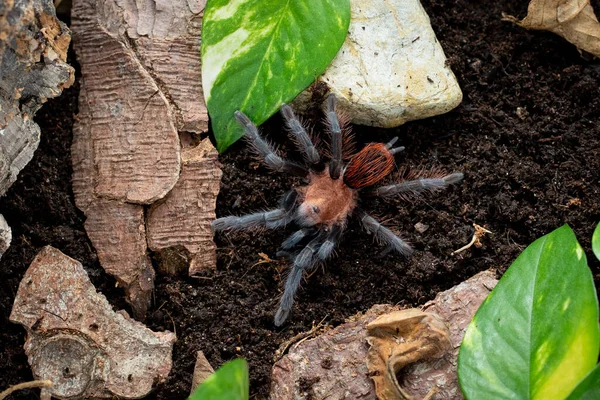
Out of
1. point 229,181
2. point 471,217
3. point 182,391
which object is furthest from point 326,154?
point 182,391

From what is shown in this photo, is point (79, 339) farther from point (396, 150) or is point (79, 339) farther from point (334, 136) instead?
point (396, 150)

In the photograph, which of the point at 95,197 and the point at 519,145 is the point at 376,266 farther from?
the point at 95,197

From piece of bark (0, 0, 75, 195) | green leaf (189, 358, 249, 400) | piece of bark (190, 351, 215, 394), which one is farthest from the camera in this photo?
piece of bark (190, 351, 215, 394)

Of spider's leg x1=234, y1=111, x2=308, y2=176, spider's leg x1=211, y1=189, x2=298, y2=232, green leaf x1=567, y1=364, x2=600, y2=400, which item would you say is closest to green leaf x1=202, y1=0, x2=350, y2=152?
spider's leg x1=234, y1=111, x2=308, y2=176

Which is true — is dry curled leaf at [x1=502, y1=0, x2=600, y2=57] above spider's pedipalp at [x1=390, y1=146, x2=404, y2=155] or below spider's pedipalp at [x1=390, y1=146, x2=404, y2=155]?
above

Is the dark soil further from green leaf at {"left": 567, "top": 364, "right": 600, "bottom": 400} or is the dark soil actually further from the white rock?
green leaf at {"left": 567, "top": 364, "right": 600, "bottom": 400}

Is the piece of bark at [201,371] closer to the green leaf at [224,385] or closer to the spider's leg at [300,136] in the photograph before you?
the green leaf at [224,385]
